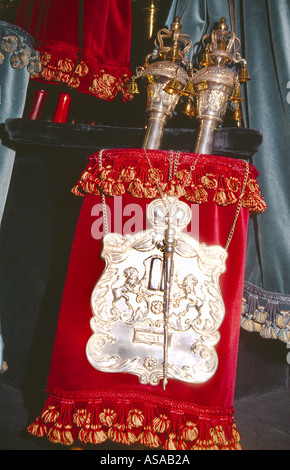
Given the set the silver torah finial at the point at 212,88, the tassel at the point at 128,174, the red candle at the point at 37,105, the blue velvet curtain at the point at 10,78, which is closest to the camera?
the tassel at the point at 128,174

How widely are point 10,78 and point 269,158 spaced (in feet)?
2.83

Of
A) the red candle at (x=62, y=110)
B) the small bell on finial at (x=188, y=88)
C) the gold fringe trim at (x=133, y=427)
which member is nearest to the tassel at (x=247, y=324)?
the gold fringe trim at (x=133, y=427)

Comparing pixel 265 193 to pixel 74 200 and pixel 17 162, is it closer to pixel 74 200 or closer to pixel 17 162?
pixel 74 200

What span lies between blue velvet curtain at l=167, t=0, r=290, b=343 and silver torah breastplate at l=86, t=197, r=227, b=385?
277mm

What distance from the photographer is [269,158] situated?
3.83 feet

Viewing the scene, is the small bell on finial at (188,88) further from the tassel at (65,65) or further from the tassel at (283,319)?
the tassel at (283,319)

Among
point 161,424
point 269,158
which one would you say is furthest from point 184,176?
point 161,424

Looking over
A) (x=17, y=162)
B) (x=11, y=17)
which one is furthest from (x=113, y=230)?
(x=11, y=17)

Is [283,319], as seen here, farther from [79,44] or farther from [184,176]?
[79,44]

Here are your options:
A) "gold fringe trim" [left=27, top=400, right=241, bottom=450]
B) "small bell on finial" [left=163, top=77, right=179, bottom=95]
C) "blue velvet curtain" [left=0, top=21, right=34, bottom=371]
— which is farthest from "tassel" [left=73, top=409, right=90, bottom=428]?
"small bell on finial" [left=163, top=77, right=179, bottom=95]

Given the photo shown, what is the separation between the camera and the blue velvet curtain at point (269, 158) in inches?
44.4

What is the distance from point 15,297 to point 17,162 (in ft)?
1.49

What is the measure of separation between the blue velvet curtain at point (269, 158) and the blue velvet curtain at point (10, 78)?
2.30 ft

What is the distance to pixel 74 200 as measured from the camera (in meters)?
1.24
